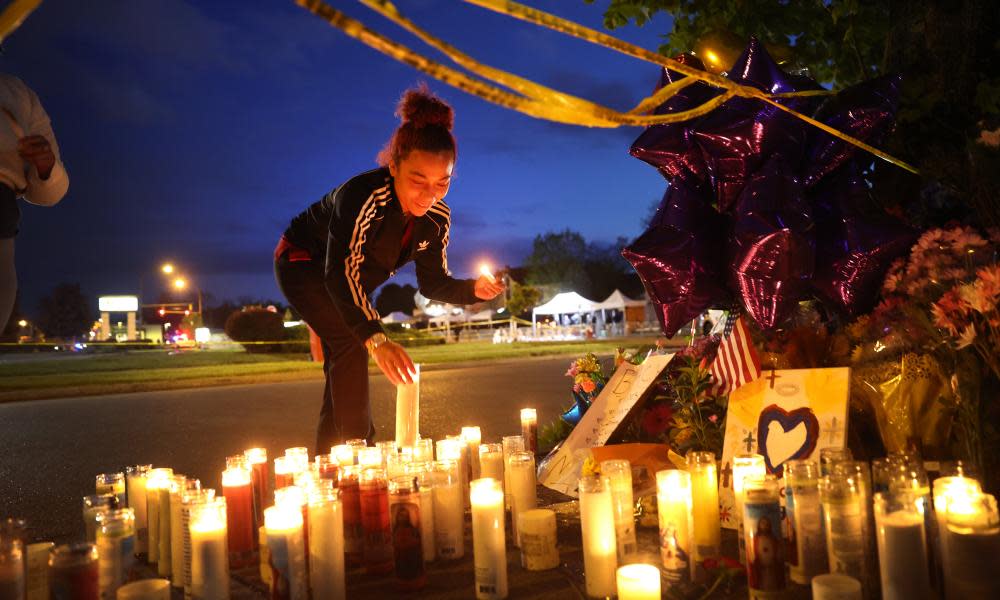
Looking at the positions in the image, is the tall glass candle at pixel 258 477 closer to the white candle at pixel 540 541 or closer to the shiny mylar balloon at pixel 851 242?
the white candle at pixel 540 541

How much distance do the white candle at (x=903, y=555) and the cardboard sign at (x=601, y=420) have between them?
1637 millimetres

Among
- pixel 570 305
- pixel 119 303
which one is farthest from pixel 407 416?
pixel 119 303

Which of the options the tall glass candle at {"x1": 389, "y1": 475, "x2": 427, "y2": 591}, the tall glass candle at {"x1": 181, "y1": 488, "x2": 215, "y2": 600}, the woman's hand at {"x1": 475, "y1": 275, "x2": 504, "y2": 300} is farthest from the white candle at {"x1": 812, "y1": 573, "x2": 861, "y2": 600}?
the woman's hand at {"x1": 475, "y1": 275, "x2": 504, "y2": 300}

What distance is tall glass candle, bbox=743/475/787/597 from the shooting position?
1884mm

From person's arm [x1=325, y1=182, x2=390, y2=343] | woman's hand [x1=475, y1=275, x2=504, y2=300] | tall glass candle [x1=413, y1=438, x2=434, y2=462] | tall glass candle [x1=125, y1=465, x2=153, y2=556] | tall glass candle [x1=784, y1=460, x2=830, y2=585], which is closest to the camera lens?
tall glass candle [x1=784, y1=460, x2=830, y2=585]

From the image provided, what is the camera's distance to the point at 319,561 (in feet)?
6.72

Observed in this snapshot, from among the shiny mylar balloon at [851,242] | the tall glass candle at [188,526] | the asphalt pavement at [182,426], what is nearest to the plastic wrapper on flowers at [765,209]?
the shiny mylar balloon at [851,242]

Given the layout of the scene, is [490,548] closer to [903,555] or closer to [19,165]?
[903,555]

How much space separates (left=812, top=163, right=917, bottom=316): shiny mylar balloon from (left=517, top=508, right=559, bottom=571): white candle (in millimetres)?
1788

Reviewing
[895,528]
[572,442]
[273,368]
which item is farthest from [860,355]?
[273,368]

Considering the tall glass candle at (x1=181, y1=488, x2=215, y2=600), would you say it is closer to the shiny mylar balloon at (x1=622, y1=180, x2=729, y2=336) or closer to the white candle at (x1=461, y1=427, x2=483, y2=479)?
the white candle at (x1=461, y1=427, x2=483, y2=479)

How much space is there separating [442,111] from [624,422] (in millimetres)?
1884

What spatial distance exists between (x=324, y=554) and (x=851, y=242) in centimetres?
257

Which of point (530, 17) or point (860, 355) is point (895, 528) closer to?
point (860, 355)
